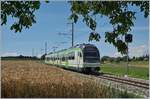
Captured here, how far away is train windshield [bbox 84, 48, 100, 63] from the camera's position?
4584 centimetres

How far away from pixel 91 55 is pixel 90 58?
309 millimetres

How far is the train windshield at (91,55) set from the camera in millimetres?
45844

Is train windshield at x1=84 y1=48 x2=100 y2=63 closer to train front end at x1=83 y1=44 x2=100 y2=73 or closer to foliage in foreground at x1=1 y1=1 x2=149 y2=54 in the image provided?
train front end at x1=83 y1=44 x2=100 y2=73

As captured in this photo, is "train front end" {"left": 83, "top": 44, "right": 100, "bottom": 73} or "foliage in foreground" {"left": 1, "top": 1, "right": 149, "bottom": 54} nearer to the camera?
"foliage in foreground" {"left": 1, "top": 1, "right": 149, "bottom": 54}

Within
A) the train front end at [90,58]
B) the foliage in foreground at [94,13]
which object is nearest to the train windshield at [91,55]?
the train front end at [90,58]

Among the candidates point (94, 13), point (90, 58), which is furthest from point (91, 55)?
point (94, 13)

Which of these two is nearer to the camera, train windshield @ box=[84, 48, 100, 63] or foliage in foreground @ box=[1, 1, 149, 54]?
foliage in foreground @ box=[1, 1, 149, 54]

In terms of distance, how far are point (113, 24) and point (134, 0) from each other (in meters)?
1.02

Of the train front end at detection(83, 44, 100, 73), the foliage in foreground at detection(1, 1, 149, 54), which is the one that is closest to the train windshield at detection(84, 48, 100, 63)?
the train front end at detection(83, 44, 100, 73)

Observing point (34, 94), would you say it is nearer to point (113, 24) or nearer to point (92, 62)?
point (113, 24)

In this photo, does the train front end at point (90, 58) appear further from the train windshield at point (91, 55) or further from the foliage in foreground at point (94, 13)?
the foliage in foreground at point (94, 13)

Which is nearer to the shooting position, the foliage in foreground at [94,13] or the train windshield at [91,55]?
the foliage in foreground at [94,13]

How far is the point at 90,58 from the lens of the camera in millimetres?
45938

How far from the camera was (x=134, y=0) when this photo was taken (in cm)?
1487
